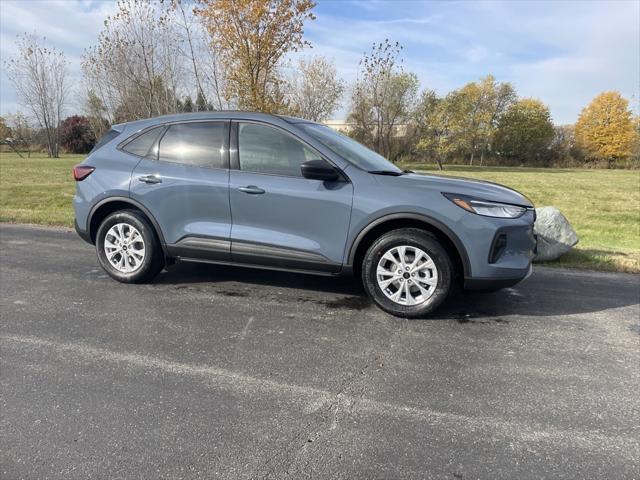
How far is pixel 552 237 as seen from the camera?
6152 millimetres

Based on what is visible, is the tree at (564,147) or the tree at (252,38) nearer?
the tree at (252,38)

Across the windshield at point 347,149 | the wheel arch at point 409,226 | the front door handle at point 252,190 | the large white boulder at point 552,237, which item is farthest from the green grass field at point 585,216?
the front door handle at point 252,190

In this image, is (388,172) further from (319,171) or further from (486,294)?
(486,294)

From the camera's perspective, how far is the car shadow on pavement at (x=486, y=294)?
4.24 metres

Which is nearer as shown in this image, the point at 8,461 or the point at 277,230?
the point at 8,461

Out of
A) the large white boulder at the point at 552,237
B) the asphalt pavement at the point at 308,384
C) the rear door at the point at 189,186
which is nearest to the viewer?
the asphalt pavement at the point at 308,384

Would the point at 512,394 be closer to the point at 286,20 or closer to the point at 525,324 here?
the point at 525,324

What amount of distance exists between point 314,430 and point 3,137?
63.8 meters

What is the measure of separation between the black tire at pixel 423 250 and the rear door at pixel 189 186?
4.60ft

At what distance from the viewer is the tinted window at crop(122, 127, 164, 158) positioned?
15.2ft

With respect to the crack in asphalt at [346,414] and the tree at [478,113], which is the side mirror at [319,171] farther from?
the tree at [478,113]

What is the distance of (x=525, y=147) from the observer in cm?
5297

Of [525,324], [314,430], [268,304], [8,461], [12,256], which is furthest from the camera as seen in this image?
[12,256]

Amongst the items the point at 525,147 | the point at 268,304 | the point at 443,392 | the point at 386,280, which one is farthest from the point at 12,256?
the point at 525,147
